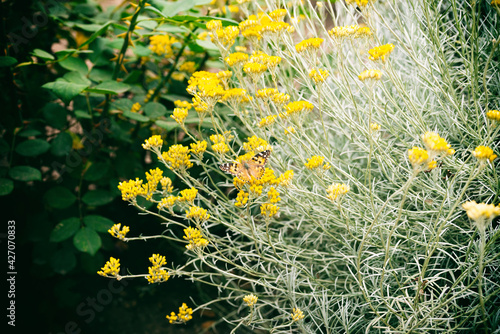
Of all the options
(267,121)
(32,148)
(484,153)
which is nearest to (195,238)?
(267,121)

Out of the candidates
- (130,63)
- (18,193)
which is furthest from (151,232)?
(130,63)

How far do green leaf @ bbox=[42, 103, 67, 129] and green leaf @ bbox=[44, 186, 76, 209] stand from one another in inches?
12.2

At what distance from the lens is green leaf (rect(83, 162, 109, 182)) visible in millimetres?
1678

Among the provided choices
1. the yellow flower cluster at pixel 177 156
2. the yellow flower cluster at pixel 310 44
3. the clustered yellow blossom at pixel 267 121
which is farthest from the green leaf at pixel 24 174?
the yellow flower cluster at pixel 310 44

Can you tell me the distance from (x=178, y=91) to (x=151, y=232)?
85cm

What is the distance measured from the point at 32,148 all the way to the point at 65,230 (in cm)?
41

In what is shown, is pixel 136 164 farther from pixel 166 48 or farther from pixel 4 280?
pixel 4 280

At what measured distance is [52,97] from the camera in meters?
1.87

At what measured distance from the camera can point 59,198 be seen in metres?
1.61

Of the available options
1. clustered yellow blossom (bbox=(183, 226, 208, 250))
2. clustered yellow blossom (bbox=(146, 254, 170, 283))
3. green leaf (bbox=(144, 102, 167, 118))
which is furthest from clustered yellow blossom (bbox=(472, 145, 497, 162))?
green leaf (bbox=(144, 102, 167, 118))

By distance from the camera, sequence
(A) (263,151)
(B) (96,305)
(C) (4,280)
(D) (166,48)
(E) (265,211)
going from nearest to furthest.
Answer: (E) (265,211)
(A) (263,151)
(C) (4,280)
(B) (96,305)
(D) (166,48)

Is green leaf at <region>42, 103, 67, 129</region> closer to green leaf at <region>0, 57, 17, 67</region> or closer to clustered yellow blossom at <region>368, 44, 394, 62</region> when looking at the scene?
green leaf at <region>0, 57, 17, 67</region>

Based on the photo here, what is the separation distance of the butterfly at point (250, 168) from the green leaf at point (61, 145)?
906 mm

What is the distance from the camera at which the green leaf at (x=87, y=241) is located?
4.78ft
